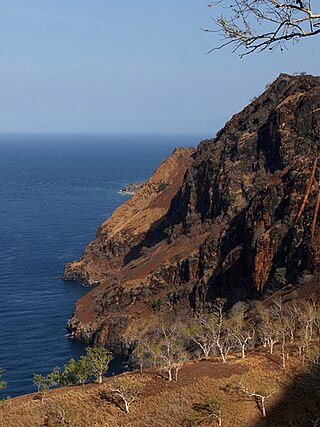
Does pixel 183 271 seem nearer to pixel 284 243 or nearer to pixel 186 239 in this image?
pixel 186 239

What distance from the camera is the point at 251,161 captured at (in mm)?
101375

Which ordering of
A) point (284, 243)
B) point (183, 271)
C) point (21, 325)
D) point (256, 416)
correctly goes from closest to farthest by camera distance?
point (256, 416) → point (284, 243) → point (21, 325) → point (183, 271)

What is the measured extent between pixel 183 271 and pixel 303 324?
47.8m

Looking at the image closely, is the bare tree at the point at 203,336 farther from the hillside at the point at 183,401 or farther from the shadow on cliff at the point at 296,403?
the shadow on cliff at the point at 296,403

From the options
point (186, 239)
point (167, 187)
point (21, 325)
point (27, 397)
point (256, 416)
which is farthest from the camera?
point (167, 187)

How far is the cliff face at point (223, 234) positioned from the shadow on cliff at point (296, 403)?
99.2ft

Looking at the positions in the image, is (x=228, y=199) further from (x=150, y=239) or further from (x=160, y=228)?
(x=150, y=239)

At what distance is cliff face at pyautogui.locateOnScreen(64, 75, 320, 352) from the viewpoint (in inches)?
2906

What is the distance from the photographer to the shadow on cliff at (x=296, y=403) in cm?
3061

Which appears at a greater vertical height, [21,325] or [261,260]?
[261,260]

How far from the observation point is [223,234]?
291 ft

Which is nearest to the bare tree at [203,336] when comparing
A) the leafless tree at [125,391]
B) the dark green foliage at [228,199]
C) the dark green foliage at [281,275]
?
the leafless tree at [125,391]

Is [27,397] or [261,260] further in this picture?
[261,260]

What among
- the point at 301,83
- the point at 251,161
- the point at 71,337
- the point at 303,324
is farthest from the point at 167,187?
the point at 303,324
